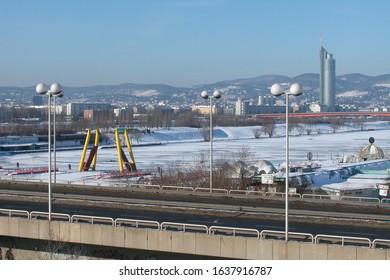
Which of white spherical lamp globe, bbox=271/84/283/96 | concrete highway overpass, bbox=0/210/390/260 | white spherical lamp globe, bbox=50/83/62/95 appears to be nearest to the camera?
concrete highway overpass, bbox=0/210/390/260

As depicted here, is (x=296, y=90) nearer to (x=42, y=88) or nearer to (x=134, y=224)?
(x=134, y=224)

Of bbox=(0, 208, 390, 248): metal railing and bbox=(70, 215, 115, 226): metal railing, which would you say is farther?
bbox=(70, 215, 115, 226): metal railing

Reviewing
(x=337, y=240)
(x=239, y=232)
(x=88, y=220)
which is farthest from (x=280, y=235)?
(x=88, y=220)

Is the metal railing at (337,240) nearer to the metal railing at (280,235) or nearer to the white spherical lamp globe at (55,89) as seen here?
the metal railing at (280,235)

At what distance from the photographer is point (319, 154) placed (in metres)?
69.5

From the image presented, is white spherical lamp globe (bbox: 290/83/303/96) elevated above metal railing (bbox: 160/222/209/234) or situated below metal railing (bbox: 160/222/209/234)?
above

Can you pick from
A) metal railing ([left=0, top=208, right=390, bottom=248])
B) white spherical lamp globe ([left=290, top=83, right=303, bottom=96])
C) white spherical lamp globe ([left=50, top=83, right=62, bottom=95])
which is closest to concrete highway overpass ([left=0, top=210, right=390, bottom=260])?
metal railing ([left=0, top=208, right=390, bottom=248])

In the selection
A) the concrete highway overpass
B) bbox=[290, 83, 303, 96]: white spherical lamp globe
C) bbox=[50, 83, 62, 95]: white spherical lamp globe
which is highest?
bbox=[50, 83, 62, 95]: white spherical lamp globe

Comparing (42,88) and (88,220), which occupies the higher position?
(42,88)

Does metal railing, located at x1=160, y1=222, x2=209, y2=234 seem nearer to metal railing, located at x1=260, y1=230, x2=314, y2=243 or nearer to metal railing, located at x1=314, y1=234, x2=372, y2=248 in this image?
metal railing, located at x1=260, y1=230, x2=314, y2=243

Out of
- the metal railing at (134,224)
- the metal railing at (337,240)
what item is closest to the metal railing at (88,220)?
the metal railing at (134,224)

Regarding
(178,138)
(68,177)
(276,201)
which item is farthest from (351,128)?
(276,201)

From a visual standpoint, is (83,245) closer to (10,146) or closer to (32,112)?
(10,146)

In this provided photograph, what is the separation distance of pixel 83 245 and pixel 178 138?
94.4 metres
